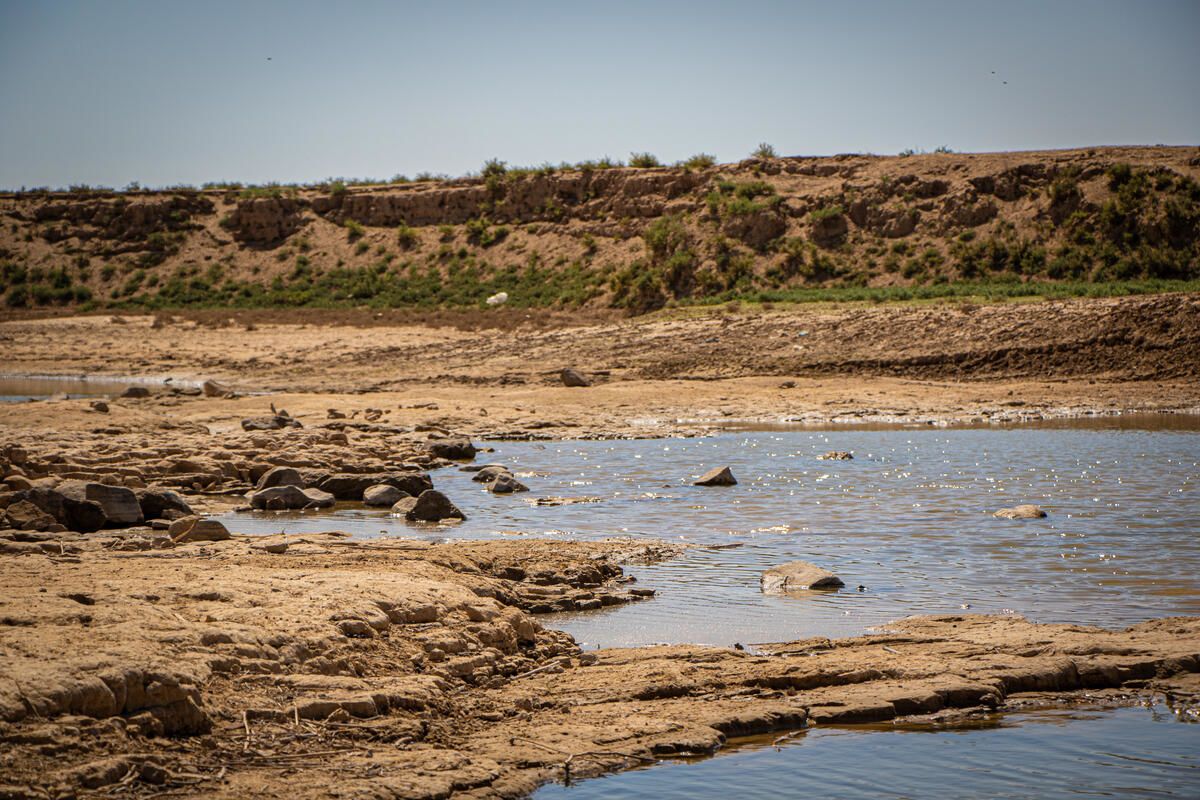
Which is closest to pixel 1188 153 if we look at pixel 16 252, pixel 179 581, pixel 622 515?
pixel 622 515

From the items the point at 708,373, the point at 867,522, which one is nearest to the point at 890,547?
the point at 867,522

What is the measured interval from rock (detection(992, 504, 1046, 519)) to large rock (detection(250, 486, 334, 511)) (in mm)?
6863

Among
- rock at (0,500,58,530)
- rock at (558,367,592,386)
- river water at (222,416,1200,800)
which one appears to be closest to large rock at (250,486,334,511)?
river water at (222,416,1200,800)

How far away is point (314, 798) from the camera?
491cm

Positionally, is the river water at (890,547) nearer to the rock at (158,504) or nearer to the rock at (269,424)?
the rock at (158,504)

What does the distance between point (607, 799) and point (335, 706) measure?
4.66ft

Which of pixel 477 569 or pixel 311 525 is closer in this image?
pixel 477 569

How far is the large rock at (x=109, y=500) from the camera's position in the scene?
34.8ft

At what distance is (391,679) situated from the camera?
6348 millimetres

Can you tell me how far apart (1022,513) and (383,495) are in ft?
21.2

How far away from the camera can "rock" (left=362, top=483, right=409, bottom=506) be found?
13.1 metres

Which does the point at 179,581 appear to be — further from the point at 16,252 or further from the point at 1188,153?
the point at 16,252

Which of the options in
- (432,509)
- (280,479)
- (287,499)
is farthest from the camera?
(280,479)

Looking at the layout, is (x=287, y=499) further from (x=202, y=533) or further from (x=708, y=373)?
(x=708, y=373)
